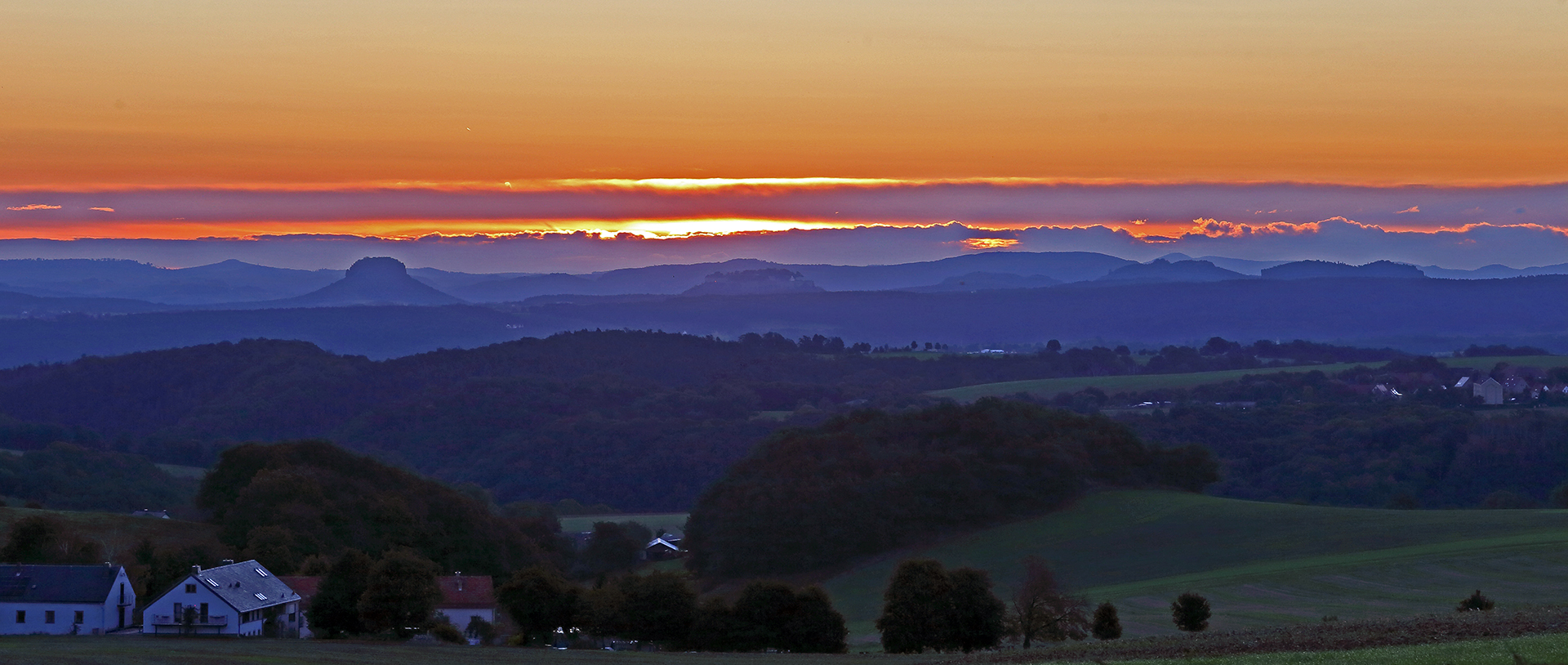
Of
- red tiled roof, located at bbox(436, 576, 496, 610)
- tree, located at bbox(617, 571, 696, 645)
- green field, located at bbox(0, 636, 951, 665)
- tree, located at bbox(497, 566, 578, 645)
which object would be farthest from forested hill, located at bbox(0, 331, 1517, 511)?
green field, located at bbox(0, 636, 951, 665)

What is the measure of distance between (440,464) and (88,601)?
10273cm

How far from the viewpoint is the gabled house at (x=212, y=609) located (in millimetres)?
38503

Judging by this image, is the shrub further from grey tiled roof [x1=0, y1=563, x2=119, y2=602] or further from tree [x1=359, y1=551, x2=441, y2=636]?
grey tiled roof [x1=0, y1=563, x2=119, y2=602]

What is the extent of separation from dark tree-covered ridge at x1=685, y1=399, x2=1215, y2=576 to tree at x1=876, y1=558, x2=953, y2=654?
103 ft

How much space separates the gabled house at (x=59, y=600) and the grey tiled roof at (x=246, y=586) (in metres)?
2.53

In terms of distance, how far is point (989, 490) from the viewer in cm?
7469

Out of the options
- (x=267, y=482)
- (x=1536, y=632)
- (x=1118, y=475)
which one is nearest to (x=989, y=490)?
(x=1118, y=475)

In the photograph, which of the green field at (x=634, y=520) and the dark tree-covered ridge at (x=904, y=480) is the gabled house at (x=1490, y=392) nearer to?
the dark tree-covered ridge at (x=904, y=480)

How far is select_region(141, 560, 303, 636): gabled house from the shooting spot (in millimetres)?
38503

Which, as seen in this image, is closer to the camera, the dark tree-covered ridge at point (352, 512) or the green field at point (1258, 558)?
the green field at point (1258, 558)

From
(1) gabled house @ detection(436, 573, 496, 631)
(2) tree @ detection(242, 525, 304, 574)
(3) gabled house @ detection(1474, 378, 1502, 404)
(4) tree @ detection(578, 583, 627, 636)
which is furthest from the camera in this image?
(3) gabled house @ detection(1474, 378, 1502, 404)

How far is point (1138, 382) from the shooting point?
523ft

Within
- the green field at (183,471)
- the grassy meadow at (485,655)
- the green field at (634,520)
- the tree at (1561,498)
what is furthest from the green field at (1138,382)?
the grassy meadow at (485,655)

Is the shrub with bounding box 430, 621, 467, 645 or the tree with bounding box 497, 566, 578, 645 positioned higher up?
the tree with bounding box 497, 566, 578, 645
